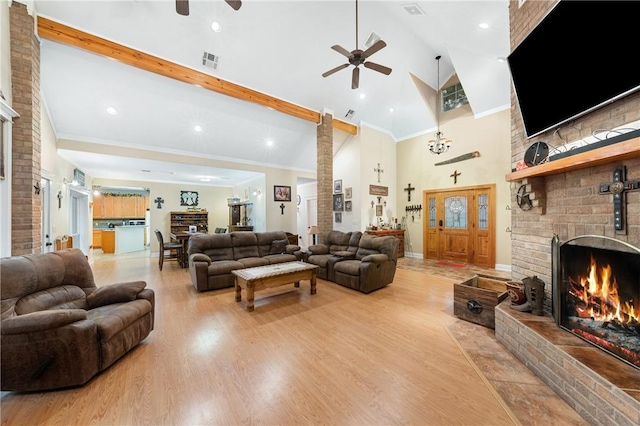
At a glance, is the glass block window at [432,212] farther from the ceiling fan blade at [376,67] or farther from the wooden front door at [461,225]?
the ceiling fan blade at [376,67]

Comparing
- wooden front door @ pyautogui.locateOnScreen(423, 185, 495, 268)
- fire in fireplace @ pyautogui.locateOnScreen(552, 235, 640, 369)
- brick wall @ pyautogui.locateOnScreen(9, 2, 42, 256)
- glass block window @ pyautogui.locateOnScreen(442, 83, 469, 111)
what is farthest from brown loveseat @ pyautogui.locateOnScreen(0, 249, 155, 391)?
glass block window @ pyautogui.locateOnScreen(442, 83, 469, 111)

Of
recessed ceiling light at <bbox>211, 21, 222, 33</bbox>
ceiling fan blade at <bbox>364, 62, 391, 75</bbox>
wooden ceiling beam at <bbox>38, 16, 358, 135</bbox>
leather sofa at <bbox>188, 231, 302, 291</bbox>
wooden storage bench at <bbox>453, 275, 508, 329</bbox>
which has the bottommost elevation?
wooden storage bench at <bbox>453, 275, 508, 329</bbox>

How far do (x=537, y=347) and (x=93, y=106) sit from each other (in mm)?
7446

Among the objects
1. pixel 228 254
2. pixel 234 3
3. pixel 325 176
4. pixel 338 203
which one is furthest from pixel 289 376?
pixel 338 203

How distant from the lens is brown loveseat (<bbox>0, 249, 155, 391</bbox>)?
1.71m

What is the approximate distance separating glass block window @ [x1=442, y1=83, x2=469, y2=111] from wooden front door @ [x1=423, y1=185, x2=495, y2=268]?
2.30 m

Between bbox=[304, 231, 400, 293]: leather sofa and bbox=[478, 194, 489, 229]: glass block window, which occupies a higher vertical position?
bbox=[478, 194, 489, 229]: glass block window

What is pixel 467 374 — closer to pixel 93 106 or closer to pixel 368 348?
pixel 368 348

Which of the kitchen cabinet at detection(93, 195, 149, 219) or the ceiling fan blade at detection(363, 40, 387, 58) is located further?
the kitchen cabinet at detection(93, 195, 149, 219)

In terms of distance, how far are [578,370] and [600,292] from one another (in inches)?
25.8

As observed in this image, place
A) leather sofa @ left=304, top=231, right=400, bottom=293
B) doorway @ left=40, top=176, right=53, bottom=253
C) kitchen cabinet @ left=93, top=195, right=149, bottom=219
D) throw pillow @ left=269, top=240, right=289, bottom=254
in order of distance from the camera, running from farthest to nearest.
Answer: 1. kitchen cabinet @ left=93, top=195, right=149, bottom=219
2. throw pillow @ left=269, top=240, right=289, bottom=254
3. doorway @ left=40, top=176, right=53, bottom=253
4. leather sofa @ left=304, top=231, right=400, bottom=293

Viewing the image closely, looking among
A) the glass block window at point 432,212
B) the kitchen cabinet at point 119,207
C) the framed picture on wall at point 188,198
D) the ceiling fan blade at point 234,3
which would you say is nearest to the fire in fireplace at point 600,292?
the ceiling fan blade at point 234,3

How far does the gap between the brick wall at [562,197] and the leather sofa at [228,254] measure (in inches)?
153

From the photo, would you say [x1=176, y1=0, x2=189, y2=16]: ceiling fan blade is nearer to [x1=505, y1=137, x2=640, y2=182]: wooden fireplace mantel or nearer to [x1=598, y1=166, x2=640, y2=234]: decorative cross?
[x1=505, y1=137, x2=640, y2=182]: wooden fireplace mantel
